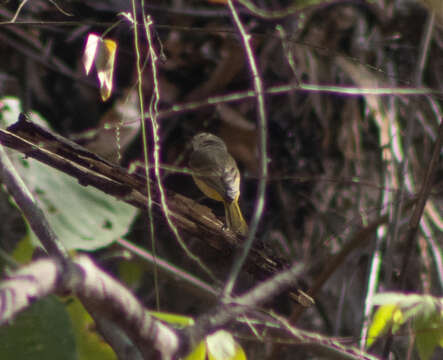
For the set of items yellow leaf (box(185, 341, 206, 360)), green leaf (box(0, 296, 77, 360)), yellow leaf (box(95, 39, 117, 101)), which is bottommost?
yellow leaf (box(185, 341, 206, 360))

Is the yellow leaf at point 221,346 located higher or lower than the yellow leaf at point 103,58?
lower

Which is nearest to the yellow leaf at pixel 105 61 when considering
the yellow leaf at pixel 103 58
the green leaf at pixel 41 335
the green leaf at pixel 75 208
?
the yellow leaf at pixel 103 58

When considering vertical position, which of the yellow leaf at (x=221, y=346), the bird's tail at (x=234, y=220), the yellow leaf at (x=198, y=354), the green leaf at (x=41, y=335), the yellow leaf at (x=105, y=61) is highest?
the yellow leaf at (x=105, y=61)

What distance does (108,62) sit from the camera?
63.4 inches

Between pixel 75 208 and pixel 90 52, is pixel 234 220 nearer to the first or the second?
pixel 75 208

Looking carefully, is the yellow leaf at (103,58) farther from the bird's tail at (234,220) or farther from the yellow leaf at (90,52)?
the bird's tail at (234,220)

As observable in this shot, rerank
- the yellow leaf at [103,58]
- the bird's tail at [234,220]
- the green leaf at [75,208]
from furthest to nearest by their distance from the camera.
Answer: the bird's tail at [234,220] < the green leaf at [75,208] < the yellow leaf at [103,58]

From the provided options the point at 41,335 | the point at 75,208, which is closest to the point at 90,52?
the point at 75,208

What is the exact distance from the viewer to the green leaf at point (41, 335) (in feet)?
3.78

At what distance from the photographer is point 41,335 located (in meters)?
1.18

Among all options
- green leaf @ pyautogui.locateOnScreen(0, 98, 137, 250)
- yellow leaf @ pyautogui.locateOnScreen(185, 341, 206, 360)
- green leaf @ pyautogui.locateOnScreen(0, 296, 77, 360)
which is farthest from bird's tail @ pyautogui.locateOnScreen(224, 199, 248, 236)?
green leaf @ pyautogui.locateOnScreen(0, 296, 77, 360)

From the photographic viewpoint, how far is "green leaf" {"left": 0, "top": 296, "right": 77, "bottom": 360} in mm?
1151

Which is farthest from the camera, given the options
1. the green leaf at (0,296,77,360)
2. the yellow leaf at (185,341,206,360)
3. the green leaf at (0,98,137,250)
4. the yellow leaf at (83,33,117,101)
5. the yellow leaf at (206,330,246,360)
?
the green leaf at (0,98,137,250)

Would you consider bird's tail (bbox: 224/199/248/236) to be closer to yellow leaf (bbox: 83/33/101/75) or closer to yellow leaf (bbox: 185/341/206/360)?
yellow leaf (bbox: 185/341/206/360)
